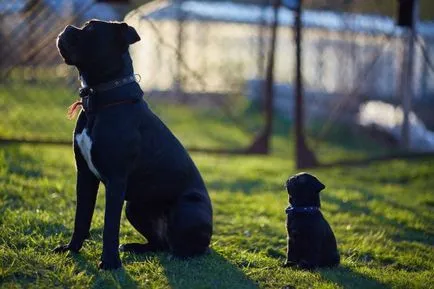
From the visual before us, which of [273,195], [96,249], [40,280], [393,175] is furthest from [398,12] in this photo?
[40,280]

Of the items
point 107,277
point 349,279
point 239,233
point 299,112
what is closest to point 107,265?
point 107,277

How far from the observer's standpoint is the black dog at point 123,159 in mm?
3795

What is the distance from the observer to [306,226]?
406cm

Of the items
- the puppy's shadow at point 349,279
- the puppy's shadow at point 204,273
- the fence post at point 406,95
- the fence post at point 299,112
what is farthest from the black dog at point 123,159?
the fence post at point 406,95

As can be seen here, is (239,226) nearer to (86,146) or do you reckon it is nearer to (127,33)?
(86,146)

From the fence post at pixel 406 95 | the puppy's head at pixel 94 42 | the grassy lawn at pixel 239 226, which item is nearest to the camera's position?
the puppy's head at pixel 94 42

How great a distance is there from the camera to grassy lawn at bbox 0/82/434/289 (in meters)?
3.85

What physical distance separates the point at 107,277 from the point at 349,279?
1428 mm

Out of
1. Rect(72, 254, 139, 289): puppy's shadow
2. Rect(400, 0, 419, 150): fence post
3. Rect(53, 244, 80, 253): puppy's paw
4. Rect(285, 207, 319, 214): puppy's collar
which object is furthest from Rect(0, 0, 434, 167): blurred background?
Rect(72, 254, 139, 289): puppy's shadow

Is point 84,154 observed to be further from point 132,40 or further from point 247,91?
point 247,91

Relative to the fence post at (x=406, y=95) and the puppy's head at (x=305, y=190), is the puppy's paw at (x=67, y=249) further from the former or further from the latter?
the fence post at (x=406, y=95)

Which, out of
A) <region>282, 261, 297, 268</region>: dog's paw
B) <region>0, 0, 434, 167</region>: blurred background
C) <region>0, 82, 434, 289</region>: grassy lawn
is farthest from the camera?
<region>0, 0, 434, 167</region>: blurred background

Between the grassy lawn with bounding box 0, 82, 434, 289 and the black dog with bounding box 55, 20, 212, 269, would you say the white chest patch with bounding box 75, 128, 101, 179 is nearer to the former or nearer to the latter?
the black dog with bounding box 55, 20, 212, 269

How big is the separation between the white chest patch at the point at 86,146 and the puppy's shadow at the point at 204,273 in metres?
0.71
